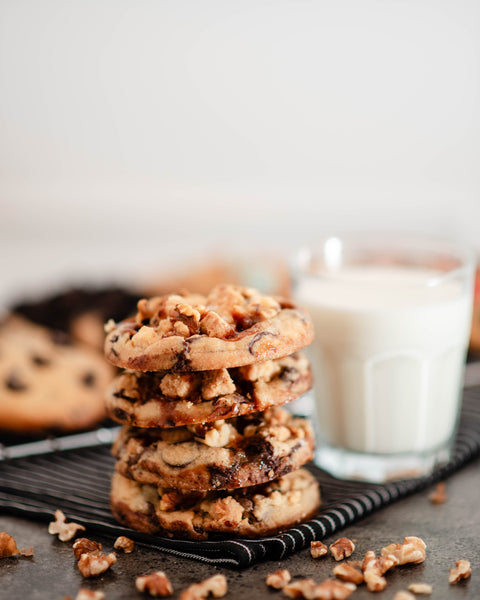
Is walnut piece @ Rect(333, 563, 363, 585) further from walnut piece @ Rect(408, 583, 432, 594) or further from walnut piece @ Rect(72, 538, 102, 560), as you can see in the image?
walnut piece @ Rect(72, 538, 102, 560)

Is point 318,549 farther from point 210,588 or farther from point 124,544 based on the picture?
point 124,544

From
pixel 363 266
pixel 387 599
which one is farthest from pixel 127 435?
pixel 363 266

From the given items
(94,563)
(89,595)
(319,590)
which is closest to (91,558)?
(94,563)

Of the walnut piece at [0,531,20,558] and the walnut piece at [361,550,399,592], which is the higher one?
the walnut piece at [361,550,399,592]

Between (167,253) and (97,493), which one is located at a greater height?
(97,493)

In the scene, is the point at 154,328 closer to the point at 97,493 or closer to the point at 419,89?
the point at 97,493

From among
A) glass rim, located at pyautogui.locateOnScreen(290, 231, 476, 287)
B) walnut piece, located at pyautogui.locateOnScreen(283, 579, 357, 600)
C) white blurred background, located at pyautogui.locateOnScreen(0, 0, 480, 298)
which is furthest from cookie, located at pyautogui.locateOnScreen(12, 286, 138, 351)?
white blurred background, located at pyautogui.locateOnScreen(0, 0, 480, 298)

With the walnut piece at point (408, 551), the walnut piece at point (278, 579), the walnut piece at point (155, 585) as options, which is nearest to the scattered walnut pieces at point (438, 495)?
the walnut piece at point (408, 551)
